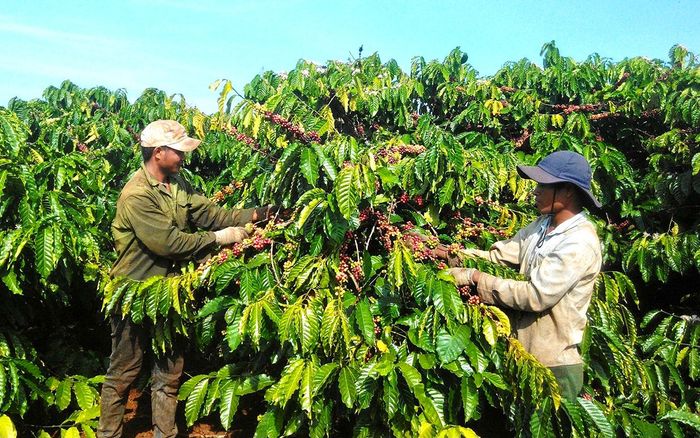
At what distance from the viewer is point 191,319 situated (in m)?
2.77

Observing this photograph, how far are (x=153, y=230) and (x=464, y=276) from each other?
1.46 m

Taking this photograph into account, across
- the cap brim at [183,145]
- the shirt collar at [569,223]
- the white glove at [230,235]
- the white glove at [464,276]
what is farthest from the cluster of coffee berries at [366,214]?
the cap brim at [183,145]

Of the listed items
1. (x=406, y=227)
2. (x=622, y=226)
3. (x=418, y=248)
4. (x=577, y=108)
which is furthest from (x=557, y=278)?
(x=577, y=108)

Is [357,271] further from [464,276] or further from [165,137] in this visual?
[165,137]

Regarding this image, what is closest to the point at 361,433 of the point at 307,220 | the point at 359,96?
the point at 307,220

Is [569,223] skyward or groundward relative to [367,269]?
skyward

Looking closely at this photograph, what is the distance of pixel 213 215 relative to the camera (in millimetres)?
3088

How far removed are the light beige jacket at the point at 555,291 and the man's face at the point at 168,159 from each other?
162 cm

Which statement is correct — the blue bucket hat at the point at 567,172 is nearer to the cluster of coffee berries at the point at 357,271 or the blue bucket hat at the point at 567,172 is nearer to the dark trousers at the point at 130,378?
the cluster of coffee berries at the point at 357,271

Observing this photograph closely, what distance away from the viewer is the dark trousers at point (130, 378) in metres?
2.81

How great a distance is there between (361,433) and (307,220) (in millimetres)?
895

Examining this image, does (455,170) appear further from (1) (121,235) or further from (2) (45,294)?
(2) (45,294)

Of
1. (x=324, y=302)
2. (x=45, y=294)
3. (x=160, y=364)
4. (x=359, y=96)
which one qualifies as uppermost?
(x=359, y=96)

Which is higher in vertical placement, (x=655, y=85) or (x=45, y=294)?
(x=655, y=85)
